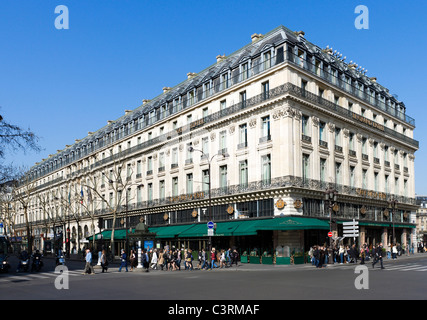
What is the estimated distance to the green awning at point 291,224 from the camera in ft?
114

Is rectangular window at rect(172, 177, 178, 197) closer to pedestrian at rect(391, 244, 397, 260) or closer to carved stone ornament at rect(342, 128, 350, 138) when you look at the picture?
carved stone ornament at rect(342, 128, 350, 138)

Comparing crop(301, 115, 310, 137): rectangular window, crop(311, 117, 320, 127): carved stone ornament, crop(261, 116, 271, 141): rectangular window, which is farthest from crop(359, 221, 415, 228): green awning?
crop(261, 116, 271, 141): rectangular window

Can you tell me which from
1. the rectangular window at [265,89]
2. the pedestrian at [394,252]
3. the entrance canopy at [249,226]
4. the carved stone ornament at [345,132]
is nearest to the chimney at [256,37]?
the rectangular window at [265,89]

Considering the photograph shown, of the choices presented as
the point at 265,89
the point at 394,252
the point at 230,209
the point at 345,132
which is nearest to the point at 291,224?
the point at 230,209

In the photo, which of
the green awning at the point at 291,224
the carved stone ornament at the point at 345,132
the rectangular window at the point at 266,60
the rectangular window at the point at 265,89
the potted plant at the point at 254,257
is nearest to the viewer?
the green awning at the point at 291,224

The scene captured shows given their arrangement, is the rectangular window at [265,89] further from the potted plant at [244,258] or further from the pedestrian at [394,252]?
the pedestrian at [394,252]

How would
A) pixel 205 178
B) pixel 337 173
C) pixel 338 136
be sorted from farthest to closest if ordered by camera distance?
1. pixel 205 178
2. pixel 338 136
3. pixel 337 173

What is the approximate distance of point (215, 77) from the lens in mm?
46781

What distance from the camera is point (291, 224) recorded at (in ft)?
113

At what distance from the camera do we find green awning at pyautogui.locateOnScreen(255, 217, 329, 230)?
3469 centimetres

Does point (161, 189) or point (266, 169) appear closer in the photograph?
point (266, 169)

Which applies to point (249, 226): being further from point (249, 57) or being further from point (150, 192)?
point (150, 192)

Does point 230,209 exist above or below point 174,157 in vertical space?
below

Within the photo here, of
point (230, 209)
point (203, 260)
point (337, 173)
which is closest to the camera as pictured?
point (203, 260)
